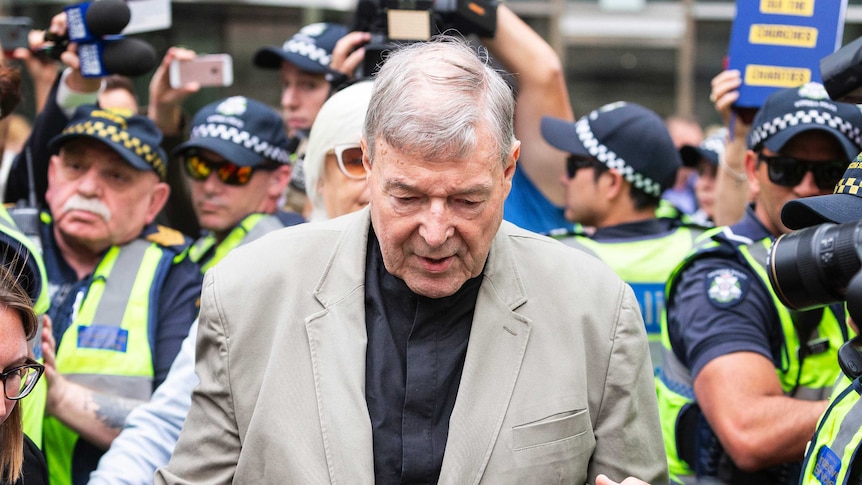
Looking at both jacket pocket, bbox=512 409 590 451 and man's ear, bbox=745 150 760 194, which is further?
man's ear, bbox=745 150 760 194

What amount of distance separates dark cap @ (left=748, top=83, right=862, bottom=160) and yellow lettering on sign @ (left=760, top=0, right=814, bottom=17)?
23.2 inches

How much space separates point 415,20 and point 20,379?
6.27ft

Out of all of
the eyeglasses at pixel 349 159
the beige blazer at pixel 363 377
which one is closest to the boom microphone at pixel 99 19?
the eyeglasses at pixel 349 159

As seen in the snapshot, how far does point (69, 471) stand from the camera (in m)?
3.46

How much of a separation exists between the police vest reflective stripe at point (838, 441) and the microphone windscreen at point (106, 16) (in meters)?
2.71

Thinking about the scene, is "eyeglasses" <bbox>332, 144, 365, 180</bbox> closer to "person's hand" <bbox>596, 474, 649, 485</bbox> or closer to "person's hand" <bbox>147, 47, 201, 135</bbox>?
"person's hand" <bbox>596, 474, 649, 485</bbox>

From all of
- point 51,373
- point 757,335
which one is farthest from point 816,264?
point 51,373

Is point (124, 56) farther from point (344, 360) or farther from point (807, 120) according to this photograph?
point (807, 120)

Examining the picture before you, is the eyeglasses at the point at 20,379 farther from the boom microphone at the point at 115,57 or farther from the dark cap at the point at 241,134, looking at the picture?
the dark cap at the point at 241,134

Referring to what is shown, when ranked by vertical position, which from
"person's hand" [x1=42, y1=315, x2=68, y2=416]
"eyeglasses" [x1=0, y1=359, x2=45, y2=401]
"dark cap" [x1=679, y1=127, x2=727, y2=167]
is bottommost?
"dark cap" [x1=679, y1=127, x2=727, y2=167]

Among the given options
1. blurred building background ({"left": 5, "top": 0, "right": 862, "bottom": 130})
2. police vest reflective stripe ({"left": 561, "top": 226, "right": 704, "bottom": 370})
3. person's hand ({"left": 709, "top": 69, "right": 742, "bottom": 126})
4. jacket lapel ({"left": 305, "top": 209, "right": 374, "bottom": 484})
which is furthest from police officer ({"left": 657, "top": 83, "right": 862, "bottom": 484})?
blurred building background ({"left": 5, "top": 0, "right": 862, "bottom": 130})

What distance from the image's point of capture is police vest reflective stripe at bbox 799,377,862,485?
228 centimetres

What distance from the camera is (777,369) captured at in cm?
335

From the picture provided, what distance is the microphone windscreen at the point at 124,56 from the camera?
3.88m
